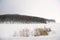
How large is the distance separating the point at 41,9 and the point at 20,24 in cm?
39

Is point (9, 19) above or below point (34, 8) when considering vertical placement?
below

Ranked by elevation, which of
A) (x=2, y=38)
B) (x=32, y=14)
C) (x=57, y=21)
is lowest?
(x=2, y=38)

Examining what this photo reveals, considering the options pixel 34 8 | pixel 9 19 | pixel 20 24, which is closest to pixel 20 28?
pixel 20 24

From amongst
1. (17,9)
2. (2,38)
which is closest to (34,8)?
(17,9)

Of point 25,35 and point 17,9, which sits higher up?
point 17,9

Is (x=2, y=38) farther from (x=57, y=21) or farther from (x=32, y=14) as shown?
(x=57, y=21)

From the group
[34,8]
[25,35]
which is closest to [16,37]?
[25,35]

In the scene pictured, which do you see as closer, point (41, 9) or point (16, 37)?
point (16, 37)

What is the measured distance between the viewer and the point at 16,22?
1.41 metres

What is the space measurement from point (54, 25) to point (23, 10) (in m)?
0.52

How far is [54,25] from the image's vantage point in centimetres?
149

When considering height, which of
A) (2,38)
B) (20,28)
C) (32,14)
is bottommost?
(2,38)

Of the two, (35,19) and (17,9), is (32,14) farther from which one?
(17,9)

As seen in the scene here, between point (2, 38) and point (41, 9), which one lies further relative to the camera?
point (41, 9)
